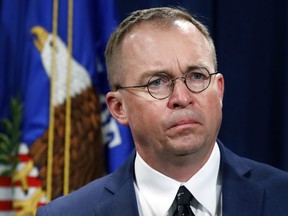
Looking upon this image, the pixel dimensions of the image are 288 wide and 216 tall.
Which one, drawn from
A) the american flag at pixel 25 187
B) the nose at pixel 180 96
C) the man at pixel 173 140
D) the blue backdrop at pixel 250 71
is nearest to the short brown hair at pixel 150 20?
the man at pixel 173 140

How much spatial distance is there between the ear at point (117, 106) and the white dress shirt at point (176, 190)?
4.7 inches

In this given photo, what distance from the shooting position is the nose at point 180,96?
4.54ft

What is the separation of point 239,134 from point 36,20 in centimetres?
81

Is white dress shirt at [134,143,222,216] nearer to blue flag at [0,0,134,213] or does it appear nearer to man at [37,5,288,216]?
man at [37,5,288,216]

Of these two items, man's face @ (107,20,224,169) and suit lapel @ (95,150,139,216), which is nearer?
man's face @ (107,20,224,169)

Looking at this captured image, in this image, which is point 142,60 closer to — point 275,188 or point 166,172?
point 166,172

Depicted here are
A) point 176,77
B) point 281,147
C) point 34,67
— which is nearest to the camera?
point 176,77

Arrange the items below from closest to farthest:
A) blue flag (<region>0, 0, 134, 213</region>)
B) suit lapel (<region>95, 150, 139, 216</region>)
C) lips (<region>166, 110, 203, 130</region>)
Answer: lips (<region>166, 110, 203, 130</region>), suit lapel (<region>95, 150, 139, 216</region>), blue flag (<region>0, 0, 134, 213</region>)

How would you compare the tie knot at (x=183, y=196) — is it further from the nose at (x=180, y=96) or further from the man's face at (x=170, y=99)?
the nose at (x=180, y=96)

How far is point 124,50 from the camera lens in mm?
1521

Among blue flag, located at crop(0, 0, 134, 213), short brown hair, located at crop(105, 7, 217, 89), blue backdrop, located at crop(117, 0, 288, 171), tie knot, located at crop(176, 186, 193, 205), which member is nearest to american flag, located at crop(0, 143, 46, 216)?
blue flag, located at crop(0, 0, 134, 213)

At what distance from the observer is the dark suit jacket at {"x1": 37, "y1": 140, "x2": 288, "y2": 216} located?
4.68ft

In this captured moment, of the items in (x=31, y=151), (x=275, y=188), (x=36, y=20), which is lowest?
(x=31, y=151)

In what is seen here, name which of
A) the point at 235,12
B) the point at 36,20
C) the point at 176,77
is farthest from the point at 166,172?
the point at 36,20
